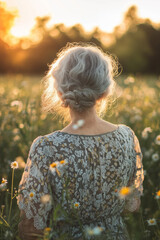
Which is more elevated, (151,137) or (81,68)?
(151,137)

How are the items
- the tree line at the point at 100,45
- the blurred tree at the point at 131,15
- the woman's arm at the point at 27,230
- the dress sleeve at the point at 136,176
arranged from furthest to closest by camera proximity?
the blurred tree at the point at 131,15 → the tree line at the point at 100,45 → the dress sleeve at the point at 136,176 → the woman's arm at the point at 27,230

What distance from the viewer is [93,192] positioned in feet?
5.73

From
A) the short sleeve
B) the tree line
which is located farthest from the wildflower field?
the tree line

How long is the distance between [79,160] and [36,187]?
297 millimetres

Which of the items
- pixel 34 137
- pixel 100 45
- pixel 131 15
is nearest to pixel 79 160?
pixel 34 137

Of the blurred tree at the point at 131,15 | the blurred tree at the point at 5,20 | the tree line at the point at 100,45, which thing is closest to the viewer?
the blurred tree at the point at 5,20

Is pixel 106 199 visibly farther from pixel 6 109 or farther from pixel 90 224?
pixel 6 109

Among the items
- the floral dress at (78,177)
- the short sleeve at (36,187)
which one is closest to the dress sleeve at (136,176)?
the floral dress at (78,177)

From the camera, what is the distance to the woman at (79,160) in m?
1.63

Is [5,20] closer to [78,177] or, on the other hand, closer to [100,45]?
[78,177]

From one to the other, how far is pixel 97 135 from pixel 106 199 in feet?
1.37

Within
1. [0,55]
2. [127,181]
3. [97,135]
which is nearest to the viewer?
[97,135]

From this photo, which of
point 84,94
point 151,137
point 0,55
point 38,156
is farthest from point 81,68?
point 0,55

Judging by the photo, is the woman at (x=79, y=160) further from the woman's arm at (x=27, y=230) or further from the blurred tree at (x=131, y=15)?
the blurred tree at (x=131, y=15)
